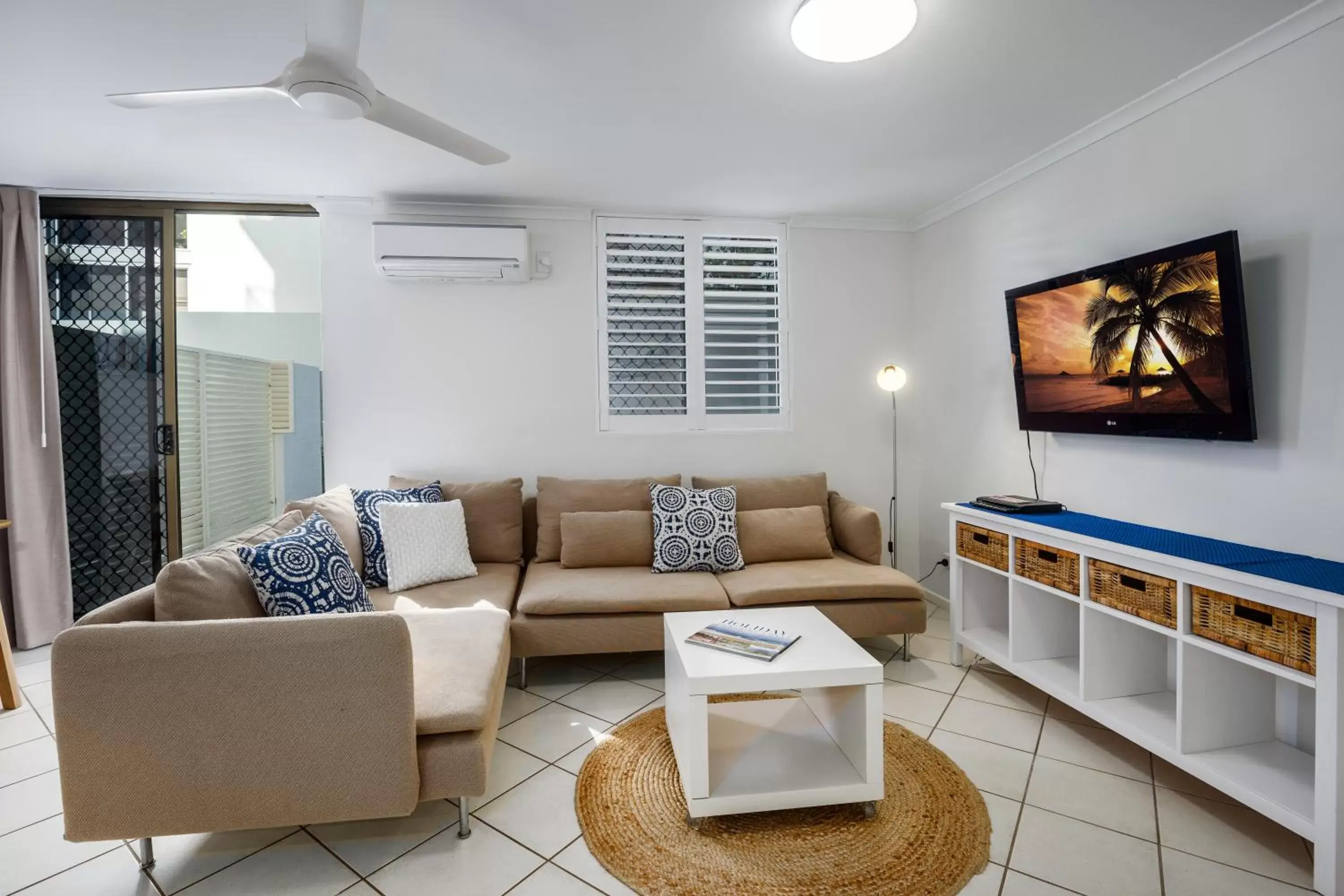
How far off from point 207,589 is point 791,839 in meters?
1.81

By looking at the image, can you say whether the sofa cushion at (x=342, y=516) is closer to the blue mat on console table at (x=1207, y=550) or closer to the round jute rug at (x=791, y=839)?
the round jute rug at (x=791, y=839)

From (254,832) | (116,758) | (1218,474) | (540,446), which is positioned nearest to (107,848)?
(254,832)

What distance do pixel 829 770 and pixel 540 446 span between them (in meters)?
2.50

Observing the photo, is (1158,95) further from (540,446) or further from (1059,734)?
(540,446)

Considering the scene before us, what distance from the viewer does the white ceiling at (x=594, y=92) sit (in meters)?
1.87

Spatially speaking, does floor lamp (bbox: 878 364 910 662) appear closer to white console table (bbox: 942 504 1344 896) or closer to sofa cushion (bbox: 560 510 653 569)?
white console table (bbox: 942 504 1344 896)

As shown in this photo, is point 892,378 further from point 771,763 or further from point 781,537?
point 771,763

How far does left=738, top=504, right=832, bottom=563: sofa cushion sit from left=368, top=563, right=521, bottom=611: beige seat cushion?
1247 mm

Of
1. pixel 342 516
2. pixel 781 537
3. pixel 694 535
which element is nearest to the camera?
pixel 342 516

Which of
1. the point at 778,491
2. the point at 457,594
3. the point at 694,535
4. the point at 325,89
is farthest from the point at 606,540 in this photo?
the point at 325,89

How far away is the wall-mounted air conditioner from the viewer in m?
3.37

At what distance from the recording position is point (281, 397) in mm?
5094

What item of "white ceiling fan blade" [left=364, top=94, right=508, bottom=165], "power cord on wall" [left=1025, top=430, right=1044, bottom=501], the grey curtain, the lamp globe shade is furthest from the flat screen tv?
the grey curtain

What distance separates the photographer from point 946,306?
371 centimetres
